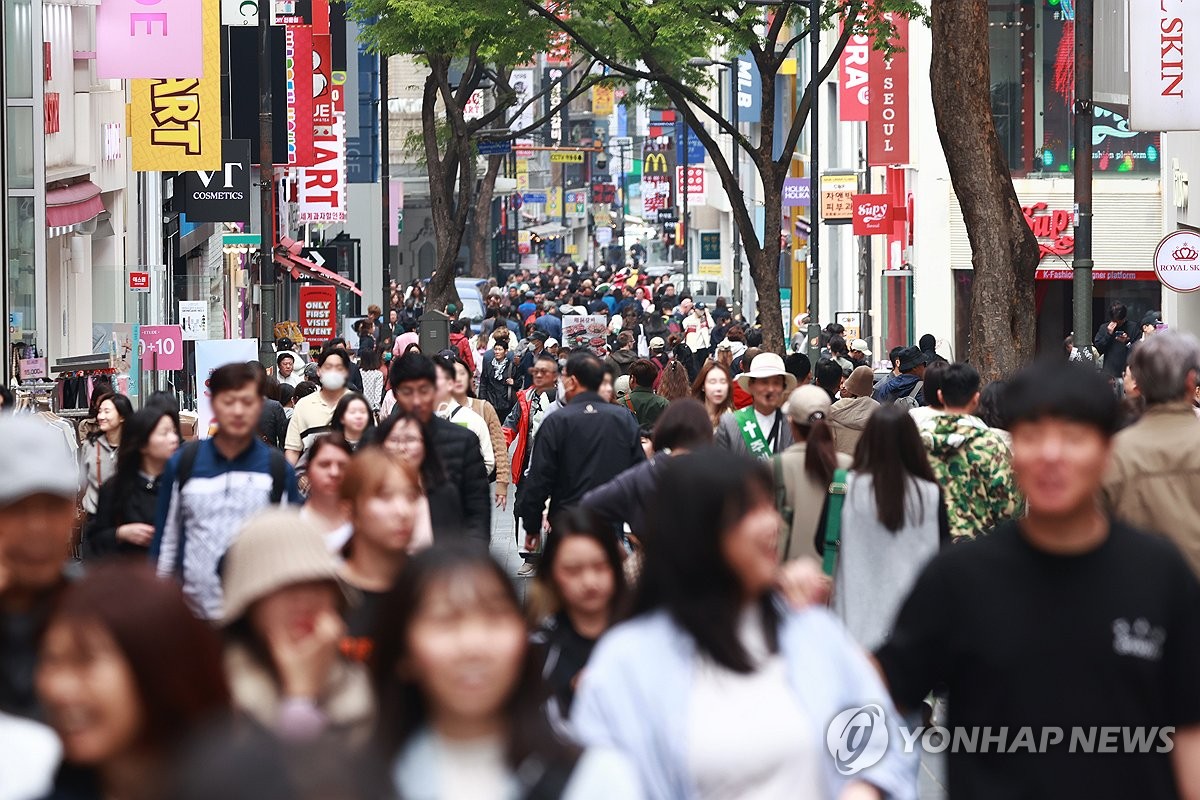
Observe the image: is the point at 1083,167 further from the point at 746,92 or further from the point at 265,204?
the point at 746,92

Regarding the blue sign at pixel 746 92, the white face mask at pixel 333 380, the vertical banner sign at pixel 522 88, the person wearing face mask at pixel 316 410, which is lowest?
the person wearing face mask at pixel 316 410

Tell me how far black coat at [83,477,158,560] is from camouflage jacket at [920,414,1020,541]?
10.9 ft

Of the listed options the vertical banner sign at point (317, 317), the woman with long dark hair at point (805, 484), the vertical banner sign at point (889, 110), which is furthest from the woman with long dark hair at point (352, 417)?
the vertical banner sign at point (889, 110)

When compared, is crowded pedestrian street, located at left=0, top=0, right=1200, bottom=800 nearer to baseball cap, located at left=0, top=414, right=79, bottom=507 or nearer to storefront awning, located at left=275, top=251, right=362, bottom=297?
baseball cap, located at left=0, top=414, right=79, bottom=507

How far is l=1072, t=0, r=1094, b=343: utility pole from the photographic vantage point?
17.0 m

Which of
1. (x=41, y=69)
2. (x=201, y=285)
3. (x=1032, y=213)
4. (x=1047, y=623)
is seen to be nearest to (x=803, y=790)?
(x=1047, y=623)

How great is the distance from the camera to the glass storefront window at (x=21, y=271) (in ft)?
62.1

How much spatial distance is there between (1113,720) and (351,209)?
5494cm

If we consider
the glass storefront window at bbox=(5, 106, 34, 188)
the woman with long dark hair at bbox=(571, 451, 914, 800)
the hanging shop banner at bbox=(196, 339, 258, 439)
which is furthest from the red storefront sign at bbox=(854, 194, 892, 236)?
the woman with long dark hair at bbox=(571, 451, 914, 800)

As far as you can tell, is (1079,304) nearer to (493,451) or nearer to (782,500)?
(493,451)

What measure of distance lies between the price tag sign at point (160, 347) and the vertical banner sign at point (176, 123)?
81.2 inches

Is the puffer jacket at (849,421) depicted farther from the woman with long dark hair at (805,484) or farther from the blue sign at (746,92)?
the blue sign at (746,92)

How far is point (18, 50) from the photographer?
64.6ft

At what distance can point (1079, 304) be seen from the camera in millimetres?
17391
